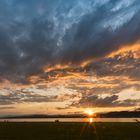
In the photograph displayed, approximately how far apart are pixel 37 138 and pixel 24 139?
8.53 feet

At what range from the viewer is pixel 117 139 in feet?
165

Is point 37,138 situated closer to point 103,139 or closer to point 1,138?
point 1,138

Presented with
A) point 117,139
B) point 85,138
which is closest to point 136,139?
point 117,139

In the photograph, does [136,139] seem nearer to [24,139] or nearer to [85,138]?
[85,138]

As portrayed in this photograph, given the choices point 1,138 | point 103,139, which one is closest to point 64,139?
point 103,139

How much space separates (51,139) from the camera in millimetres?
50812

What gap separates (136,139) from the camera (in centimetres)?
5009

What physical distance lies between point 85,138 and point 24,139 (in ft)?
32.9

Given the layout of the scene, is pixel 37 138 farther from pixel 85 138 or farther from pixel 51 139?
pixel 85 138

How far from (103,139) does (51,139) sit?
846 centimetres

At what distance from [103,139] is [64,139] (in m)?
6.26

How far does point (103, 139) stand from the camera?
4978 centimetres

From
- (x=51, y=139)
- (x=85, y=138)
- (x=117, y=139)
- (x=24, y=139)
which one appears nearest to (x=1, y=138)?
(x=24, y=139)

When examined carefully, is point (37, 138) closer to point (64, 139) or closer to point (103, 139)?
point (64, 139)
